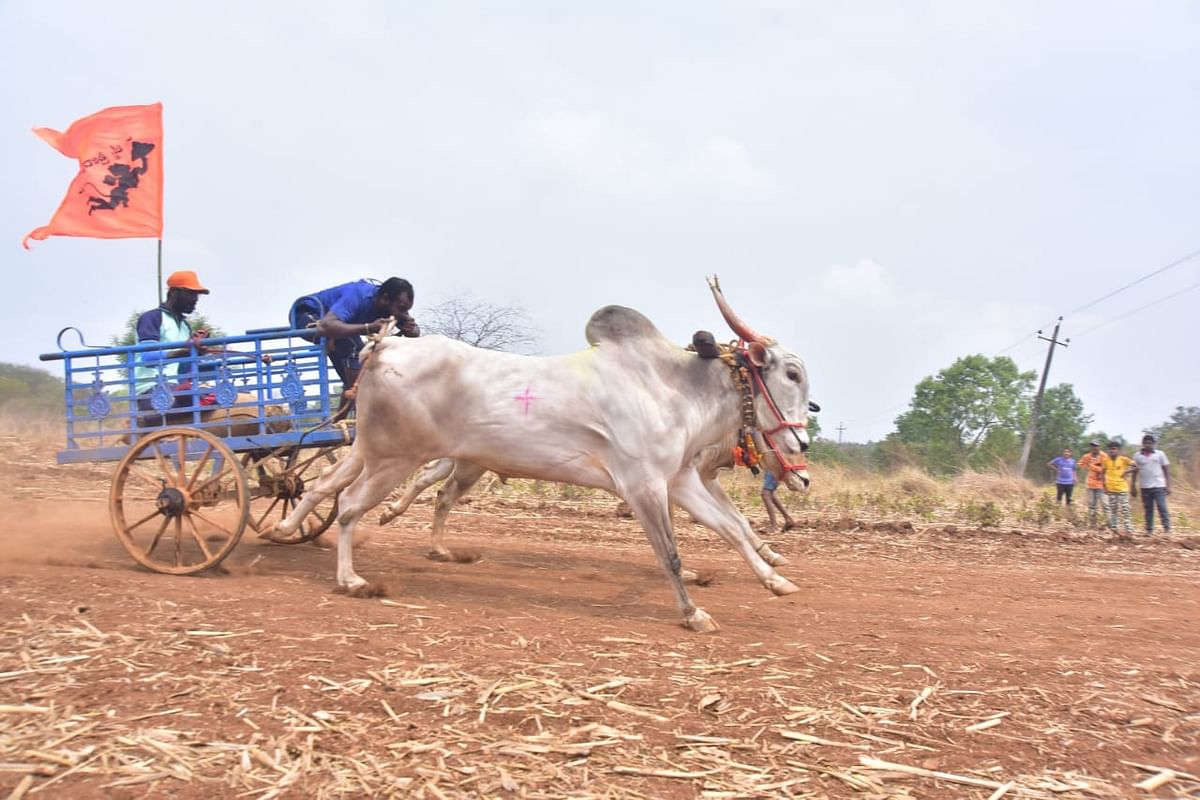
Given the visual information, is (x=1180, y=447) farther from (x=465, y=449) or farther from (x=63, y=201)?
(x=63, y=201)

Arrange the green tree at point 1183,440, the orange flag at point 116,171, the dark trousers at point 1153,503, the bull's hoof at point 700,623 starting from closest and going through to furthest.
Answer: the bull's hoof at point 700,623, the orange flag at point 116,171, the dark trousers at point 1153,503, the green tree at point 1183,440

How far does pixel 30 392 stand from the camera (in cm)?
3030

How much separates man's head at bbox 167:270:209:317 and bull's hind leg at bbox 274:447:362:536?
1.92m

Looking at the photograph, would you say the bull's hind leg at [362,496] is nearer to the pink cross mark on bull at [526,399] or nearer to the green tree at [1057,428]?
the pink cross mark on bull at [526,399]

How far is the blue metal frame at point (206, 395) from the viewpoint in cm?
625

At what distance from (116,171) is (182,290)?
157 centimetres

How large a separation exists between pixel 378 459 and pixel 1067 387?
3767cm

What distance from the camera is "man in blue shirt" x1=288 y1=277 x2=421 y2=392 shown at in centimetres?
638

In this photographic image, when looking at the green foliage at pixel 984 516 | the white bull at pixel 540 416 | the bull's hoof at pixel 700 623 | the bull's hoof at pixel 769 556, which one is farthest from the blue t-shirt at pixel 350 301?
the green foliage at pixel 984 516

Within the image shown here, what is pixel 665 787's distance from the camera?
2.99m

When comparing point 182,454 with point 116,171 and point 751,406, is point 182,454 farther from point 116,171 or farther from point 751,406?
point 751,406

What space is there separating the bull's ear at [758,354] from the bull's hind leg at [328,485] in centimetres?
292

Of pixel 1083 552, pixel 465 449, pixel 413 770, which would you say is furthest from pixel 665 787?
pixel 1083 552

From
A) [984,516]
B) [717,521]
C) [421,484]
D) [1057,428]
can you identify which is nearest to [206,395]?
[421,484]
